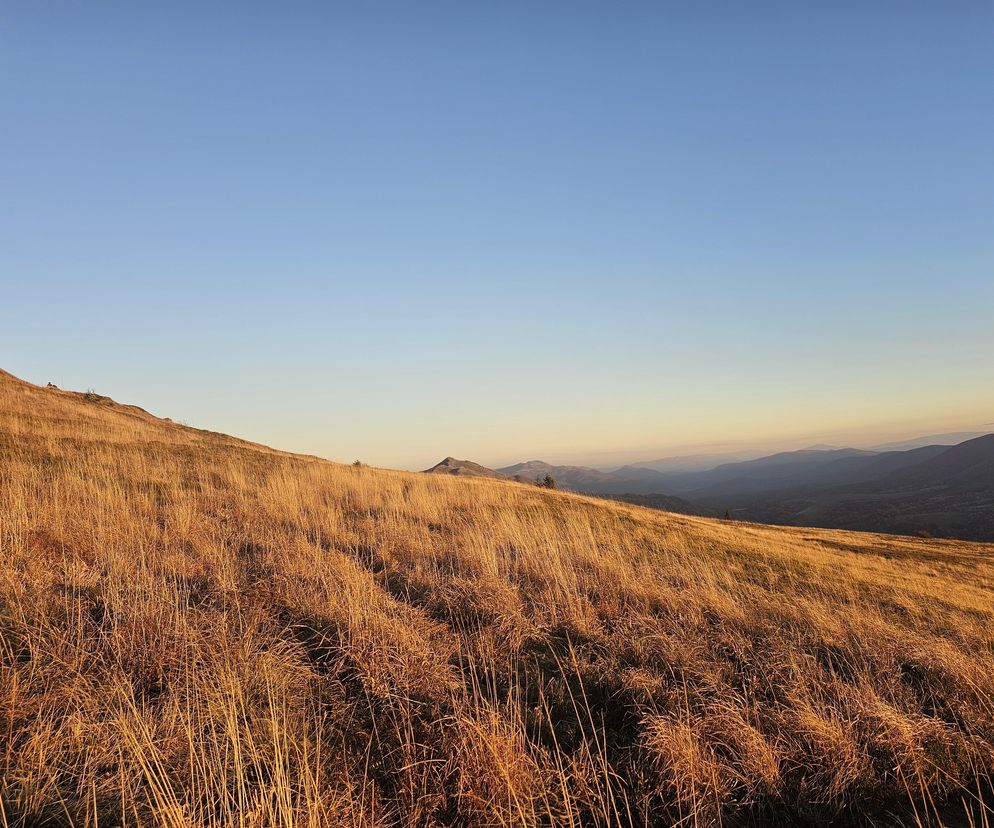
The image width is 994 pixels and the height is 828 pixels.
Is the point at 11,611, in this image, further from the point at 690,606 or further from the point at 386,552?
the point at 690,606

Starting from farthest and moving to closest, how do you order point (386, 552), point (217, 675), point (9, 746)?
point (386, 552) < point (217, 675) < point (9, 746)

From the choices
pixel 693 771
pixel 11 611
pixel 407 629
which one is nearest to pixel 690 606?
pixel 693 771

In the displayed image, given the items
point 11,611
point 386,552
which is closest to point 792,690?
point 386,552

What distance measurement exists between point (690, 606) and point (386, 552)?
15.5ft

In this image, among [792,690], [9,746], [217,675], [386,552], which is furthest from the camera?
[386,552]

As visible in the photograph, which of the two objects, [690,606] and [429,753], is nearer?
[429,753]

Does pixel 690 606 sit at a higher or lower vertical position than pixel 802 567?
higher

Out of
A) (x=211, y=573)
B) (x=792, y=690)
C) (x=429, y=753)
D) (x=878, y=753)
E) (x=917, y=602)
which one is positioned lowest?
(x=917, y=602)

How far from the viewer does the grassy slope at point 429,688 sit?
2.95 metres

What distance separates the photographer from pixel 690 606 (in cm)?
661

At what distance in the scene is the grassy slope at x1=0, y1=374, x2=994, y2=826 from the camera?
2953mm

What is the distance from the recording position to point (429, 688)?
159 inches

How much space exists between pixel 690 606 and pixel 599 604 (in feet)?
4.22

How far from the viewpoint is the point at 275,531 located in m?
8.44
